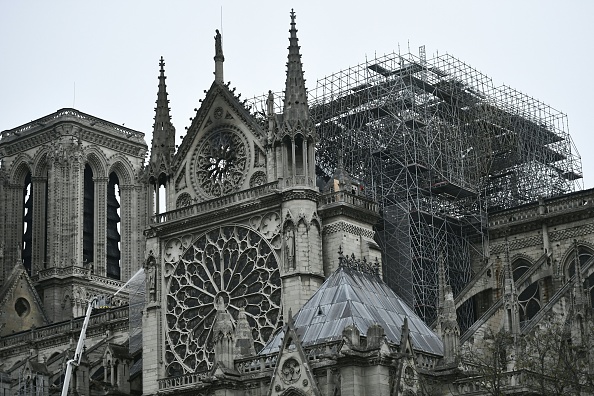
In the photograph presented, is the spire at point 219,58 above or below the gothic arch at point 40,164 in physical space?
below

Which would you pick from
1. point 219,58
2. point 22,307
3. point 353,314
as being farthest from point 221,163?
point 22,307

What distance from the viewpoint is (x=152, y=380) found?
143 ft

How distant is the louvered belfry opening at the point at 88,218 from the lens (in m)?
67.4

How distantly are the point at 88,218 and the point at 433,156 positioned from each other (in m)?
26.8

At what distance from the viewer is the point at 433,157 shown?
152ft

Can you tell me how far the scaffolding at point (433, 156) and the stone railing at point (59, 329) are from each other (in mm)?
12113

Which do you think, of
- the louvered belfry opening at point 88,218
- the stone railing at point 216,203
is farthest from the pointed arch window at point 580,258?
the louvered belfry opening at point 88,218

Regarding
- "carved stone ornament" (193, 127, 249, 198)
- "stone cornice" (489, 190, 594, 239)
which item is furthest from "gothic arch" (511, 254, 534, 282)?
"carved stone ornament" (193, 127, 249, 198)

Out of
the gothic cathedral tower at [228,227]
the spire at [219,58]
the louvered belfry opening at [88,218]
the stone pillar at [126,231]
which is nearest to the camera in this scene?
the gothic cathedral tower at [228,227]

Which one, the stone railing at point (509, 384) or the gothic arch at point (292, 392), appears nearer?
the gothic arch at point (292, 392)

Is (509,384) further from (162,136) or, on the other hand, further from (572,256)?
(162,136)

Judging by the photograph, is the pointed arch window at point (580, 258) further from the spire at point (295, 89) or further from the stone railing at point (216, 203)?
the stone railing at point (216, 203)

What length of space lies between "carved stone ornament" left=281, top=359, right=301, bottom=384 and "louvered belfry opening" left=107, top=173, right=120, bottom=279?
133 feet

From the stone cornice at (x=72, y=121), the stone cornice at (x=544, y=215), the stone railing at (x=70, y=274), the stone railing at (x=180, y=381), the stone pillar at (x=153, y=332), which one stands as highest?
the stone cornice at (x=72, y=121)
